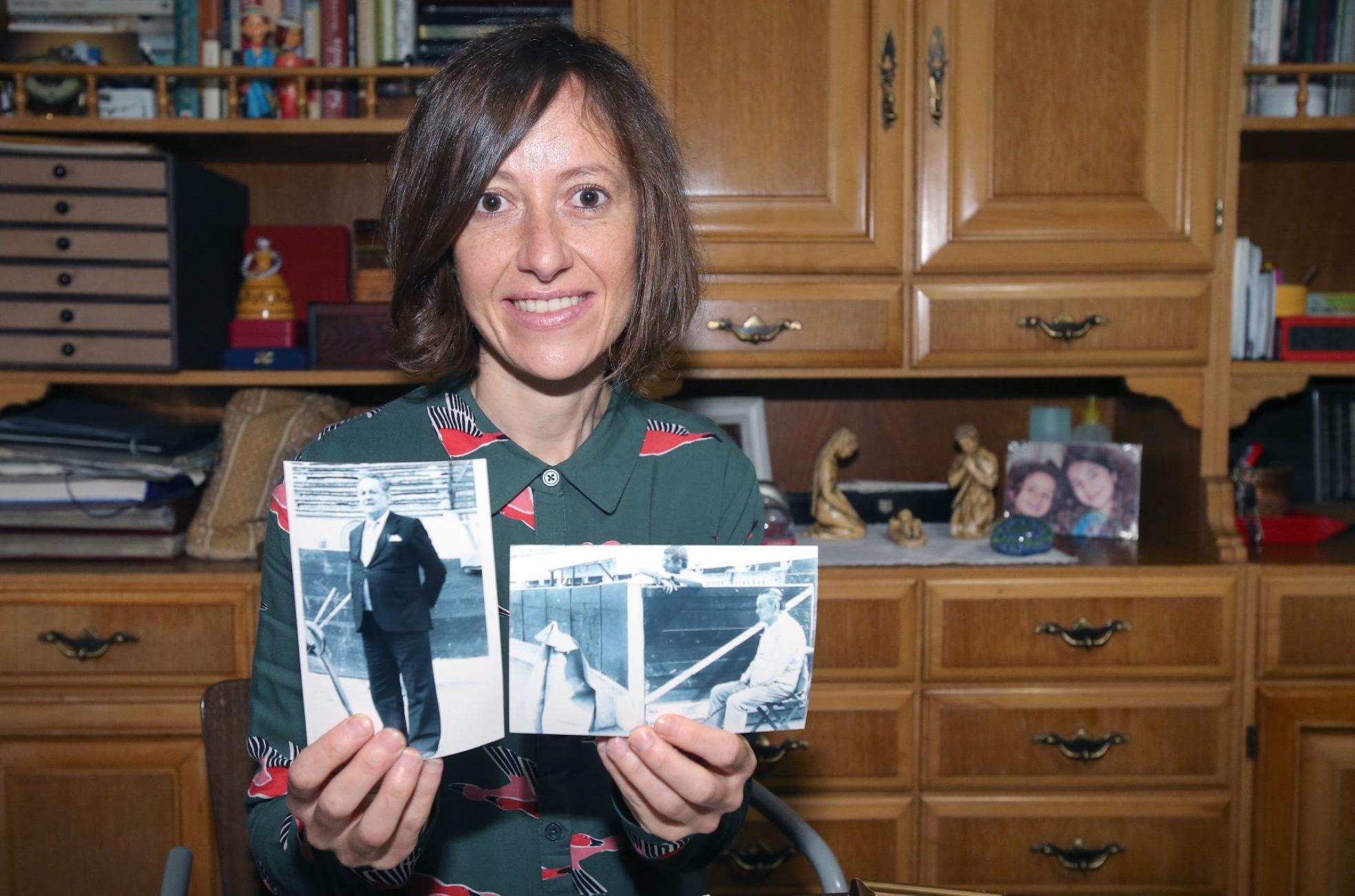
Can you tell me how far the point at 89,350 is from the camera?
169 cm

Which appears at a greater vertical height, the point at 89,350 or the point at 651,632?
the point at 89,350

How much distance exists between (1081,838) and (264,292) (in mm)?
1671

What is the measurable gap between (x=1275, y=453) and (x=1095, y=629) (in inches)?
29.2

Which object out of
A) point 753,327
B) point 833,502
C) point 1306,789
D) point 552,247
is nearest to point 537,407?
point 552,247

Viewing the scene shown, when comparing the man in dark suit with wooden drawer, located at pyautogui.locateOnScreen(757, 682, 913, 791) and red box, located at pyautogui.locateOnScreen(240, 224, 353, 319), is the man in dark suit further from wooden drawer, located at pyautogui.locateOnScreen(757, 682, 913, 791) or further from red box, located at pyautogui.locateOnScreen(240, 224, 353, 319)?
red box, located at pyautogui.locateOnScreen(240, 224, 353, 319)

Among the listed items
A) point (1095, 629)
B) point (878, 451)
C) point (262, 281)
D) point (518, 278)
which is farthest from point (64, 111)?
point (1095, 629)

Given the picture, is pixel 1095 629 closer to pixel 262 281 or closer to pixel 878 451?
pixel 878 451

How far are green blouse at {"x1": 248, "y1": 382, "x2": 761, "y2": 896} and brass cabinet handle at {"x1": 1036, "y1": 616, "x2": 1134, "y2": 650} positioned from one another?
79 cm

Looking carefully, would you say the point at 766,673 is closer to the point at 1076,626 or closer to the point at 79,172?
the point at 1076,626

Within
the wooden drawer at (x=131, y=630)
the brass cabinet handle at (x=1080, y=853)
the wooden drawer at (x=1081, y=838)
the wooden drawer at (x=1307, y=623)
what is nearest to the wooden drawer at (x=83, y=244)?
the wooden drawer at (x=131, y=630)

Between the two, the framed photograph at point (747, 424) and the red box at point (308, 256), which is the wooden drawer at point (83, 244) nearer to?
the red box at point (308, 256)

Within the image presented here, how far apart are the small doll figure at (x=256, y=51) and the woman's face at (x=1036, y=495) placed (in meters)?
1.51

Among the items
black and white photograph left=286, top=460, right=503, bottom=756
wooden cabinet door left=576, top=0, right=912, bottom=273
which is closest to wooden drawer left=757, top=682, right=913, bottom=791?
wooden cabinet door left=576, top=0, right=912, bottom=273

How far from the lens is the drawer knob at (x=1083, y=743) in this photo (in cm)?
164
